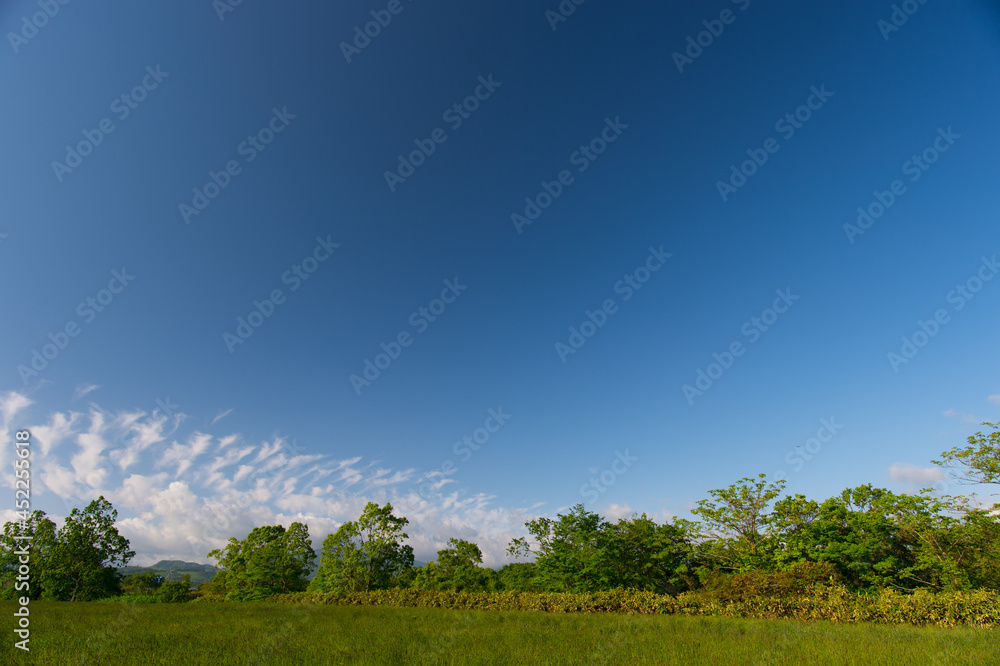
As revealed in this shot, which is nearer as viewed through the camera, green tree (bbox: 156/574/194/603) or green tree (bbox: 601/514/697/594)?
green tree (bbox: 601/514/697/594)

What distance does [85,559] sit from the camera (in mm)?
40125

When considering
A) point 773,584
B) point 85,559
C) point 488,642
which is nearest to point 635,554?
point 773,584

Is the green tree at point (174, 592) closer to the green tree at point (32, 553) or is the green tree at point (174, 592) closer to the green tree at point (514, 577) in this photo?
the green tree at point (32, 553)

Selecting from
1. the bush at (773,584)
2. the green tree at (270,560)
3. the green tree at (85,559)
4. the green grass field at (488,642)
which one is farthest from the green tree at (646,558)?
the green tree at (85,559)

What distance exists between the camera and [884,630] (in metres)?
12.9

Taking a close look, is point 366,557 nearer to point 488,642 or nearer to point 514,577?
point 514,577

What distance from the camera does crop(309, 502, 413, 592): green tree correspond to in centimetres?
3619

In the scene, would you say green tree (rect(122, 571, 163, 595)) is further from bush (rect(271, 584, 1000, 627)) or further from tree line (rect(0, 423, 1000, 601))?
bush (rect(271, 584, 1000, 627))

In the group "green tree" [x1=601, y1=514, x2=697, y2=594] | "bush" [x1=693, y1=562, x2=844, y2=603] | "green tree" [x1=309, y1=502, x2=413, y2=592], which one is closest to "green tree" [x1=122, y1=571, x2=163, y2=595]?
"green tree" [x1=309, y1=502, x2=413, y2=592]

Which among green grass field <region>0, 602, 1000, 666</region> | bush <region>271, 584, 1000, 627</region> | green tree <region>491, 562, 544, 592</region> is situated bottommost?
green tree <region>491, 562, 544, 592</region>

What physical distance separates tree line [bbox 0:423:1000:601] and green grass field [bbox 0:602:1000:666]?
5.67m

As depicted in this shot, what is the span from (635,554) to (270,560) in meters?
36.1

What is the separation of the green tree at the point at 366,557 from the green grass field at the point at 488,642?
72.3 feet

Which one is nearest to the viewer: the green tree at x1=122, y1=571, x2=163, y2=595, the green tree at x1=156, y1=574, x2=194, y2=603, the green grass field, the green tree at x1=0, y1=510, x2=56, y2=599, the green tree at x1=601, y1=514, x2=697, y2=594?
the green grass field
